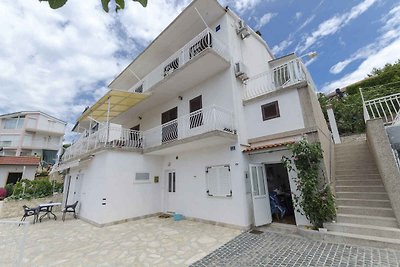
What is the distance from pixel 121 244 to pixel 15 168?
1164 inches

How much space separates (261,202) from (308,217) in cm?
196

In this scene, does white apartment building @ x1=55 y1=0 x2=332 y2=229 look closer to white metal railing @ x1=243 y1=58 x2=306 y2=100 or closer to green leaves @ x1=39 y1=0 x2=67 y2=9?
white metal railing @ x1=243 y1=58 x2=306 y2=100

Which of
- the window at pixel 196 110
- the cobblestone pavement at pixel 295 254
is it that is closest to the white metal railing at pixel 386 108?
the cobblestone pavement at pixel 295 254

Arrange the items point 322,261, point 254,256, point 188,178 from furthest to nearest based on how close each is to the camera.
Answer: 1. point 188,178
2. point 254,256
3. point 322,261

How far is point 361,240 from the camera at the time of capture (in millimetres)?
5805

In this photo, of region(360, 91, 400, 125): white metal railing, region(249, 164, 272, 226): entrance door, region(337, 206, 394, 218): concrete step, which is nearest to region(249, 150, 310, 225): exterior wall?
region(249, 164, 272, 226): entrance door

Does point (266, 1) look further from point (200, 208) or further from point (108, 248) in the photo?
point (108, 248)

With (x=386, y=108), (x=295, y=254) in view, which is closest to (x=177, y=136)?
(x=295, y=254)

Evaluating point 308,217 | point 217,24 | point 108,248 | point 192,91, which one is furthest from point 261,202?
point 217,24

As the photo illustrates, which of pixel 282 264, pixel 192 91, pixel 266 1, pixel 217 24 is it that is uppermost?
pixel 266 1

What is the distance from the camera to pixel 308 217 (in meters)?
7.04

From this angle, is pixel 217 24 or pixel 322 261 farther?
pixel 217 24

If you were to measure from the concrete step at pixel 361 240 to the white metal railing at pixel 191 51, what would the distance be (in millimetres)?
9021

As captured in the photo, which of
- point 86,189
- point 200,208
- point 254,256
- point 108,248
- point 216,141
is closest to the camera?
point 254,256
